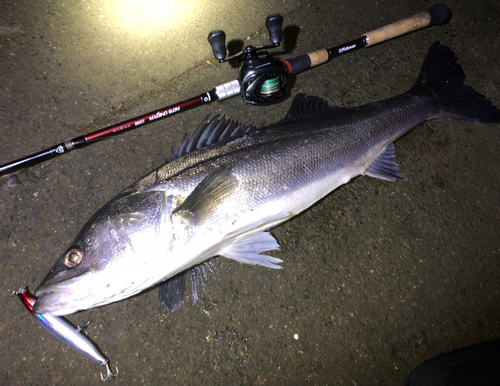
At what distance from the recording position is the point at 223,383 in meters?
2.27

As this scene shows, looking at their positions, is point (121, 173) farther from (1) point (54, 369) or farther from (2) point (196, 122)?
(1) point (54, 369)

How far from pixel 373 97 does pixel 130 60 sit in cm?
226

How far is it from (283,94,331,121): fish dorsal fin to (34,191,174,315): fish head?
4.27 feet

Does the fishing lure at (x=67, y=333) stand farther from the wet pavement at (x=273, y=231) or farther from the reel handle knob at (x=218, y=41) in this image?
the reel handle knob at (x=218, y=41)

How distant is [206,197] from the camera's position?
6.30ft

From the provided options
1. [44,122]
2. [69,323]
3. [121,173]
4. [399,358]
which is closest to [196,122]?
[121,173]

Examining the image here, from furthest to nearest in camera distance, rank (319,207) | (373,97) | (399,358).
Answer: (373,97) → (319,207) → (399,358)

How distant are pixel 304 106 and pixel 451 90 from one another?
1.37m

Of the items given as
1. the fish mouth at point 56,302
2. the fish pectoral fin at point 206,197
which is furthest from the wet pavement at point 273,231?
the fish pectoral fin at point 206,197

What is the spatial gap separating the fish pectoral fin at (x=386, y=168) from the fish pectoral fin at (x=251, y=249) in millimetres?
1042

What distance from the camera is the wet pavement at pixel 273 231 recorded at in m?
2.29

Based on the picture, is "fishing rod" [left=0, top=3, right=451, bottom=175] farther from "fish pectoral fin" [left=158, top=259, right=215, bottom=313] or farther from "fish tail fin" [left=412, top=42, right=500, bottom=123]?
"fish pectoral fin" [left=158, top=259, right=215, bottom=313]

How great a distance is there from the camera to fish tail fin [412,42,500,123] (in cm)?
265

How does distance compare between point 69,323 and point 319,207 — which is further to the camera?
point 319,207
